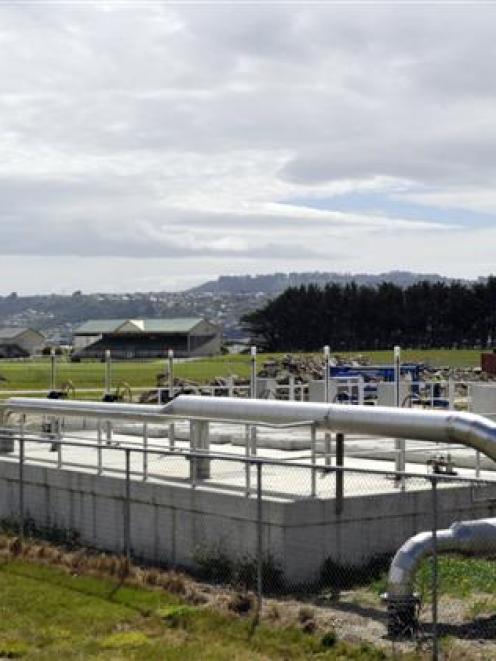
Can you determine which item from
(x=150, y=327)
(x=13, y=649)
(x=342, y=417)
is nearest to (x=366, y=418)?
(x=342, y=417)

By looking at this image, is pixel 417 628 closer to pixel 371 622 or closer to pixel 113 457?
pixel 371 622

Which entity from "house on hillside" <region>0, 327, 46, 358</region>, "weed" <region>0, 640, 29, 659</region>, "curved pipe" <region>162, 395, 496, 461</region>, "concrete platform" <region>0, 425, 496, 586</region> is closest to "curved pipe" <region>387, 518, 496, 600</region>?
"curved pipe" <region>162, 395, 496, 461</region>

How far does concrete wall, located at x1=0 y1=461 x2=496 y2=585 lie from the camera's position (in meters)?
15.3

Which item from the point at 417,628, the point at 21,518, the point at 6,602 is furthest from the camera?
the point at 21,518

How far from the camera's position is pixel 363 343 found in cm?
15200

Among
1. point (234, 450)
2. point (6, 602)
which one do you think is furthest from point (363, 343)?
point (6, 602)

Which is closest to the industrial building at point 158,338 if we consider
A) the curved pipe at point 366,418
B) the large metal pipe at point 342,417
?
the large metal pipe at point 342,417

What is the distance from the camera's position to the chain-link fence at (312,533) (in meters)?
13.0

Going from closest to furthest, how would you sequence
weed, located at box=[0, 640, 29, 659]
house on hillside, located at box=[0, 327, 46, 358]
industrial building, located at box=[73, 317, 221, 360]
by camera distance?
weed, located at box=[0, 640, 29, 659] < industrial building, located at box=[73, 317, 221, 360] < house on hillside, located at box=[0, 327, 46, 358]

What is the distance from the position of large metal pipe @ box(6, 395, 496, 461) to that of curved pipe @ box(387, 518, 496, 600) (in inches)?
64.2

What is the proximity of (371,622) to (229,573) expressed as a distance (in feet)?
9.45

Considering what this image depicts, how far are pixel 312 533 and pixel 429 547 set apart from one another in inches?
108

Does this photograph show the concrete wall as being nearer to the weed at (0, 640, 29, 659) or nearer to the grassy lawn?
the grassy lawn

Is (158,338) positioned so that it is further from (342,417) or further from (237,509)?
(237,509)
